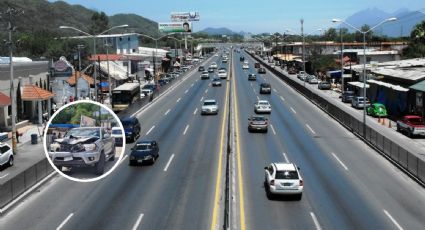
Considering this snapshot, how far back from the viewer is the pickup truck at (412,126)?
4756 cm

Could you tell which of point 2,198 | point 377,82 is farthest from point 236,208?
point 377,82

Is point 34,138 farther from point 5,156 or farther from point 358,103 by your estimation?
point 358,103

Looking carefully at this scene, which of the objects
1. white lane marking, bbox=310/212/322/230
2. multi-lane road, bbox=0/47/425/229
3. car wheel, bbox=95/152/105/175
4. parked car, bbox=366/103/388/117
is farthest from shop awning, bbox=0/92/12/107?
car wheel, bbox=95/152/105/175

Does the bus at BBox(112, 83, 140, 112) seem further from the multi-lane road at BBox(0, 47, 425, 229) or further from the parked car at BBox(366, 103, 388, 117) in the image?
the parked car at BBox(366, 103, 388, 117)

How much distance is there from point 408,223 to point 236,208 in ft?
23.4

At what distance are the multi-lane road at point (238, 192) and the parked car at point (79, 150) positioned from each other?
15499 millimetres

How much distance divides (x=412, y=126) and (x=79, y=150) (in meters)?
45.1

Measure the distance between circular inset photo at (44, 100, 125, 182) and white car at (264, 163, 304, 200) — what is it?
20.4 metres

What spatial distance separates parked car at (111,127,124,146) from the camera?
7090 millimetres

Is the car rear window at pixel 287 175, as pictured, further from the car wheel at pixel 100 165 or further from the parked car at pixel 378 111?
the parked car at pixel 378 111

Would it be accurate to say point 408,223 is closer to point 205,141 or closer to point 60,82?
point 205,141

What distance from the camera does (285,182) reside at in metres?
26.8

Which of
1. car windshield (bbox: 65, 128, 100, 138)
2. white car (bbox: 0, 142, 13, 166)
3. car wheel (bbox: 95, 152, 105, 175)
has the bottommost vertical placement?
white car (bbox: 0, 142, 13, 166)

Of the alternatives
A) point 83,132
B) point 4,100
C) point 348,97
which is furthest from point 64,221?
point 348,97
